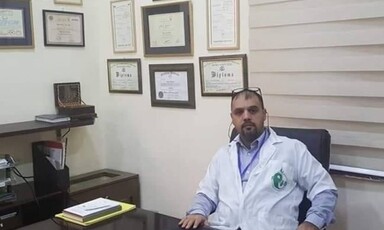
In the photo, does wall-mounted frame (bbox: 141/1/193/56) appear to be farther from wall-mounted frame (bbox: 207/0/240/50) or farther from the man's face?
the man's face

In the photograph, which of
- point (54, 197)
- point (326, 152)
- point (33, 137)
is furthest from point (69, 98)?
point (326, 152)

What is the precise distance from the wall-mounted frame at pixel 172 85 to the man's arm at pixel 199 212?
872mm

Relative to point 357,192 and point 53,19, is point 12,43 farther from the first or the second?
point 357,192

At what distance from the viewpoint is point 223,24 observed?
8.68 feet

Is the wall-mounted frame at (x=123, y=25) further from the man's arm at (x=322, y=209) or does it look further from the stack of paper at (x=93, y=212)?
the man's arm at (x=322, y=209)

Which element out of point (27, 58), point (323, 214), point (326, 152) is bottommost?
point (323, 214)

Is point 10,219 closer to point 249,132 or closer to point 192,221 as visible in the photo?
point 192,221

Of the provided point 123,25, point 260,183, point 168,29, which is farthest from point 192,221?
point 123,25

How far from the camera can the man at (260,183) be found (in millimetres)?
1948

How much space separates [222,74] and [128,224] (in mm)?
1231

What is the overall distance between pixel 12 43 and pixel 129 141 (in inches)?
41.2

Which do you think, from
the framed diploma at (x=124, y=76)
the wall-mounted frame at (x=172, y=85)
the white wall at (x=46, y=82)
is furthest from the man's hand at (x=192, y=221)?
the white wall at (x=46, y=82)

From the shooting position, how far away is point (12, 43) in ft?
9.37

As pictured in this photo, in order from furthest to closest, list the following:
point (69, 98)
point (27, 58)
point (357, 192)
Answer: point (69, 98)
point (27, 58)
point (357, 192)
